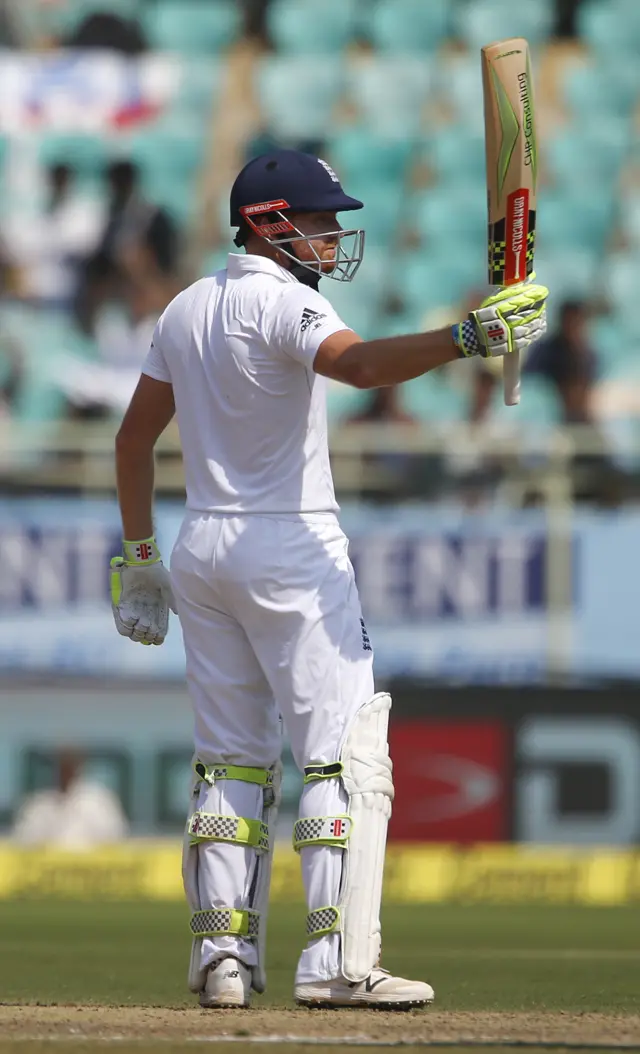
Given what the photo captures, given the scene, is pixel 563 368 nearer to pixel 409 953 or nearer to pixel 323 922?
pixel 409 953

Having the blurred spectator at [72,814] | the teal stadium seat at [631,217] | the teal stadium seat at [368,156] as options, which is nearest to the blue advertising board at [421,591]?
the blurred spectator at [72,814]

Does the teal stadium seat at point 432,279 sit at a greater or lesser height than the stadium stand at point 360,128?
lesser

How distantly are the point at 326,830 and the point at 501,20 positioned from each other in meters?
9.99

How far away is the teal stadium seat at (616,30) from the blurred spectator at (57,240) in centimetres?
362

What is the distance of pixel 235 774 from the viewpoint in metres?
3.99

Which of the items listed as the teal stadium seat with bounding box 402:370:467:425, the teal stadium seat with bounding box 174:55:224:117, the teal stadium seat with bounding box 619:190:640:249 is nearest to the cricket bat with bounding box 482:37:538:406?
the teal stadium seat with bounding box 402:370:467:425

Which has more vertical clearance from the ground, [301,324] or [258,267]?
[258,267]

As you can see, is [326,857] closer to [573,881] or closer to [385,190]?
[573,881]

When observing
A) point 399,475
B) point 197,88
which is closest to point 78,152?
point 197,88

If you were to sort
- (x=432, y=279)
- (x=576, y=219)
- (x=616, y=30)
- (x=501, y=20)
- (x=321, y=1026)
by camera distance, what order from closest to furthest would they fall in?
1. (x=321, y=1026)
2. (x=432, y=279)
3. (x=576, y=219)
4. (x=616, y=30)
5. (x=501, y=20)

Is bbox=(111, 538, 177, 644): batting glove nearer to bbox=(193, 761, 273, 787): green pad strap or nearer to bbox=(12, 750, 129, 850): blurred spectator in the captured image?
bbox=(193, 761, 273, 787): green pad strap

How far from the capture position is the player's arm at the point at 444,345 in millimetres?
3588

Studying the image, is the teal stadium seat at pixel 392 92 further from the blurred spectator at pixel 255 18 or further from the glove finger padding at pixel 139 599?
the glove finger padding at pixel 139 599

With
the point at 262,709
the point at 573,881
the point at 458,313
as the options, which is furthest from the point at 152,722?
the point at 262,709
